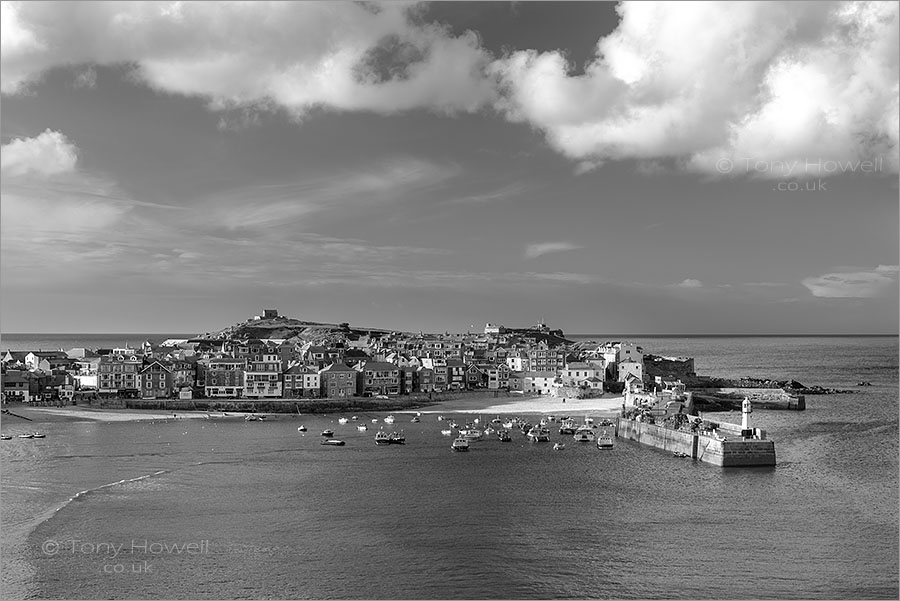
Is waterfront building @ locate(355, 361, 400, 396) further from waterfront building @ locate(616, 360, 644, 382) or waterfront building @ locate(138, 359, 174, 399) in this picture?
waterfront building @ locate(616, 360, 644, 382)

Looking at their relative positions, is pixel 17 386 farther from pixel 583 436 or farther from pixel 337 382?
pixel 583 436

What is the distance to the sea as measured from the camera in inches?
1237

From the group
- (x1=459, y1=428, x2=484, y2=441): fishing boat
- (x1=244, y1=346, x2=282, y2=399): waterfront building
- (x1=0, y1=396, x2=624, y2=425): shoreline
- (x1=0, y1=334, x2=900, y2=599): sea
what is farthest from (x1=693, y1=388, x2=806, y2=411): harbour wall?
(x1=244, y1=346, x2=282, y2=399): waterfront building

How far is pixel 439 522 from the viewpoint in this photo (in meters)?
40.5

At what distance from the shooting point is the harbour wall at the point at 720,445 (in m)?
57.7

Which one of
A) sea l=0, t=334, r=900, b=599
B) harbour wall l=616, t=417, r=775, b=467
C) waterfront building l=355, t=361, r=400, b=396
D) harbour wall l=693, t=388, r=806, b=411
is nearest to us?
sea l=0, t=334, r=900, b=599

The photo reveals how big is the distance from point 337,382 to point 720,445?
63369mm

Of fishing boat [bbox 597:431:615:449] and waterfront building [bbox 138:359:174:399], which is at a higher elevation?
waterfront building [bbox 138:359:174:399]

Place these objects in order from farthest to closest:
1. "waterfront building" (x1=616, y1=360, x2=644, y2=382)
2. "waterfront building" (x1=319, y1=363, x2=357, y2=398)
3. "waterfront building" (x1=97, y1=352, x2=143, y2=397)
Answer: "waterfront building" (x1=616, y1=360, x2=644, y2=382)
"waterfront building" (x1=319, y1=363, x2=357, y2=398)
"waterfront building" (x1=97, y1=352, x2=143, y2=397)

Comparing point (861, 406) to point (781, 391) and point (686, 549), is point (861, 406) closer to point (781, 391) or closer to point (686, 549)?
point (781, 391)

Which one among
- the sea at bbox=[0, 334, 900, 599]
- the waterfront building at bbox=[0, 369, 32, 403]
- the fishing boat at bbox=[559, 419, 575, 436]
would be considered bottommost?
the sea at bbox=[0, 334, 900, 599]

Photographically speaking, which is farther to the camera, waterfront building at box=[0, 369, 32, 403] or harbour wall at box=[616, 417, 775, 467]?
waterfront building at box=[0, 369, 32, 403]

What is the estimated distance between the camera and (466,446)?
65.6 m

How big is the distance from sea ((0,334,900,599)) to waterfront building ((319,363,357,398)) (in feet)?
137
